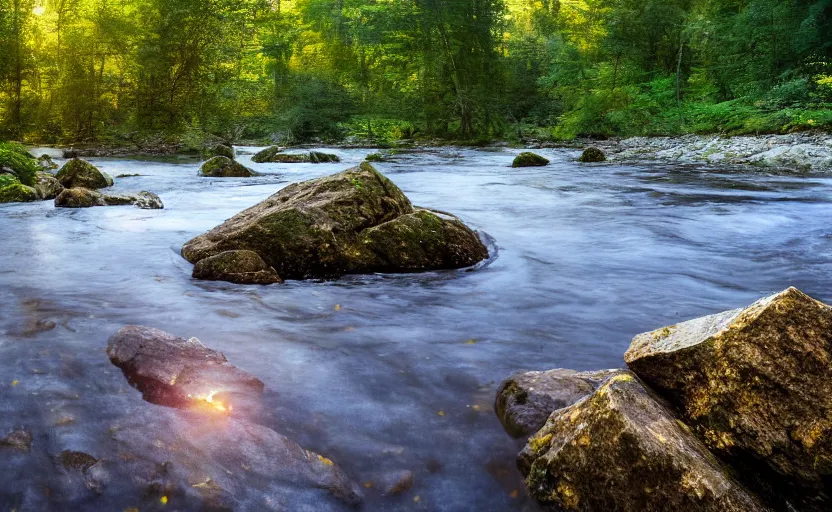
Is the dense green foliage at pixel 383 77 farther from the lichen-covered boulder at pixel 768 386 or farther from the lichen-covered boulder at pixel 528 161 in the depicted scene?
the lichen-covered boulder at pixel 768 386

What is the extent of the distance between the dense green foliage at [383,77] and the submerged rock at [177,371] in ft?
89.0

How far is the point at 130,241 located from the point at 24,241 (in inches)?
54.7

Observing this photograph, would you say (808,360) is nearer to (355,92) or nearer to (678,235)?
(678,235)

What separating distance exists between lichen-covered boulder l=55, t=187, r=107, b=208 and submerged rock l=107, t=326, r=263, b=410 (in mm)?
8015

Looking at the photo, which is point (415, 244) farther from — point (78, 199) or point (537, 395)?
point (78, 199)

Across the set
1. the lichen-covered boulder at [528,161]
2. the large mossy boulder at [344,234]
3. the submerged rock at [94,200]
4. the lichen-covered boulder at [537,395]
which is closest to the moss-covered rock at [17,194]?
the submerged rock at [94,200]

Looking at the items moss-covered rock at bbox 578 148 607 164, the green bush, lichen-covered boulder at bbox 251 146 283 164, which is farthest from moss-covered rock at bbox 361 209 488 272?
lichen-covered boulder at bbox 251 146 283 164

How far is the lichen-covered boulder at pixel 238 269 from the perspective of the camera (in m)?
5.54

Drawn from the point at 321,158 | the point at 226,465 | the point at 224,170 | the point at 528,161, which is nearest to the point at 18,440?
the point at 226,465

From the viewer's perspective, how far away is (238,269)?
559 cm

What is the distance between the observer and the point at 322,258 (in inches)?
232

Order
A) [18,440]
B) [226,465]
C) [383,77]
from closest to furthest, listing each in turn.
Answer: [226,465] < [18,440] < [383,77]

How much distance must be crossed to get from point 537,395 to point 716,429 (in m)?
0.90

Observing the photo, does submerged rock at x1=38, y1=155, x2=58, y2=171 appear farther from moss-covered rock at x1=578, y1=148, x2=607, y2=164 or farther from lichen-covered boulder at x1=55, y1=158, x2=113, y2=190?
moss-covered rock at x1=578, y1=148, x2=607, y2=164
